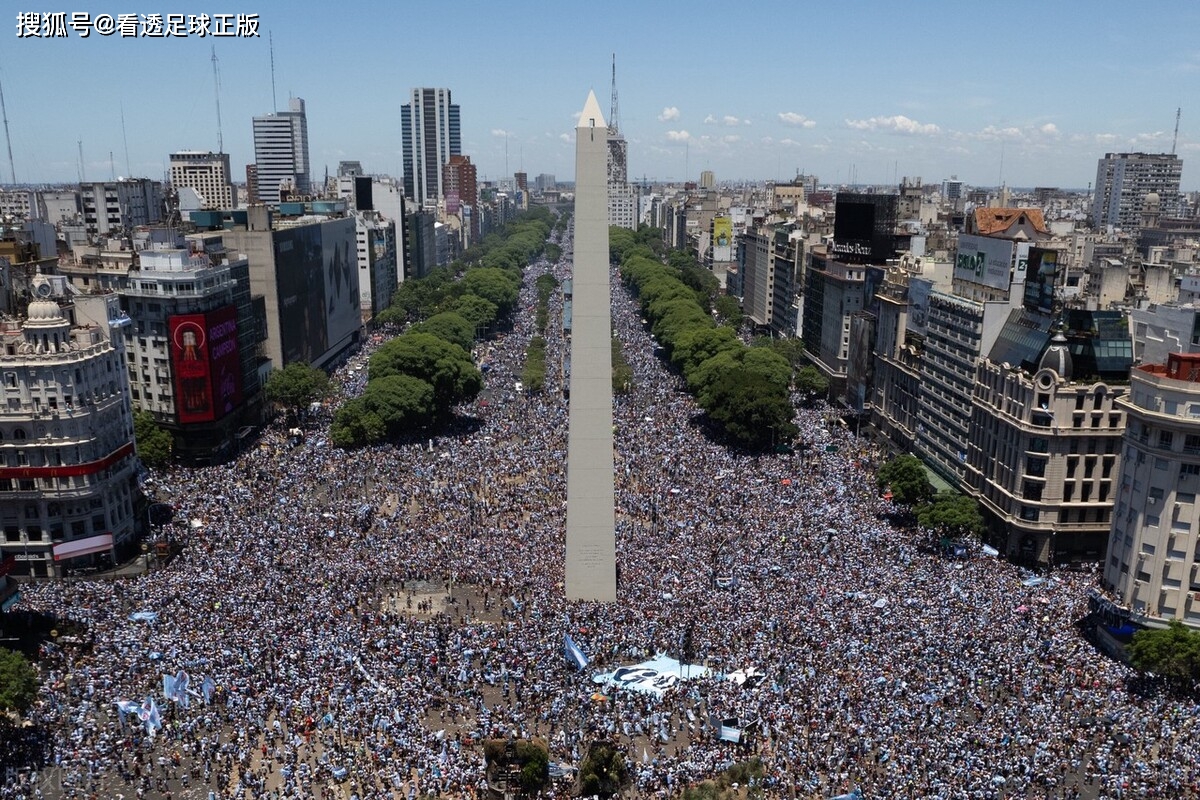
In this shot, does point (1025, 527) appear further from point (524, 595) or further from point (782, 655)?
point (524, 595)

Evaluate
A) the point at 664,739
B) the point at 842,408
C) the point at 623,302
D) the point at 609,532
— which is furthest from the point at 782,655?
the point at 623,302

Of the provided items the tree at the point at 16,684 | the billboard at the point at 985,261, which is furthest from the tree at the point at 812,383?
the tree at the point at 16,684

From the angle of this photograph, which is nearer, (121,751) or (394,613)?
(121,751)

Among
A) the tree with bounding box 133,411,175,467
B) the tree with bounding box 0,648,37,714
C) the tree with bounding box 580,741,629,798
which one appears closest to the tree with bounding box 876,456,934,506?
the tree with bounding box 580,741,629,798

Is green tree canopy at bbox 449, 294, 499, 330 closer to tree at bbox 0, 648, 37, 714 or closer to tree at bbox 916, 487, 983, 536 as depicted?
tree at bbox 916, 487, 983, 536

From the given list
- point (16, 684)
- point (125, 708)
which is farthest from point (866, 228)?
point (16, 684)

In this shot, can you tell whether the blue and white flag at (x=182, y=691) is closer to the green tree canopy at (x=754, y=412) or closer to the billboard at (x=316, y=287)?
the green tree canopy at (x=754, y=412)

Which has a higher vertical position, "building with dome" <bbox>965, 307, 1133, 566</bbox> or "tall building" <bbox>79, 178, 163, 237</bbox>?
"tall building" <bbox>79, 178, 163, 237</bbox>
